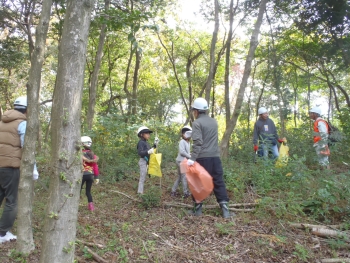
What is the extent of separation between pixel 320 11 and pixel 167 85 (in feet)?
44.9

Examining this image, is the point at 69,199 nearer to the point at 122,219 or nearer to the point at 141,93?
the point at 122,219

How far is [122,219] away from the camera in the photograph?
5703 millimetres

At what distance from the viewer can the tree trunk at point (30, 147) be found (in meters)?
3.99

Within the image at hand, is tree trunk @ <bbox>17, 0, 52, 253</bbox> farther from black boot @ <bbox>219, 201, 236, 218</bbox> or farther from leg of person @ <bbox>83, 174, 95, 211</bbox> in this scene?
black boot @ <bbox>219, 201, 236, 218</bbox>

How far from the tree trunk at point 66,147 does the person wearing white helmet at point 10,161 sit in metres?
1.96

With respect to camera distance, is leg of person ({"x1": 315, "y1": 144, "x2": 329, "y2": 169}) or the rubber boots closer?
the rubber boots

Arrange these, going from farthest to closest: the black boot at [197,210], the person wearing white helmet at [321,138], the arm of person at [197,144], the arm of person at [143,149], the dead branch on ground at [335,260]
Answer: the arm of person at [143,149]
the person wearing white helmet at [321,138]
the black boot at [197,210]
the arm of person at [197,144]
the dead branch on ground at [335,260]

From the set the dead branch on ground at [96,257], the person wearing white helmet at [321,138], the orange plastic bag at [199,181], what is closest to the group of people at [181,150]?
the person wearing white helmet at [321,138]

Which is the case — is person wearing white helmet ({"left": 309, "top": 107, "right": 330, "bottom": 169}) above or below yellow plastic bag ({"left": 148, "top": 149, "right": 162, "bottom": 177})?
above

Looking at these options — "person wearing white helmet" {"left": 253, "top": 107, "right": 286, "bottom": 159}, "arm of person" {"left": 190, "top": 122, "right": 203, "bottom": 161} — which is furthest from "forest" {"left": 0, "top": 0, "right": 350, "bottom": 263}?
"arm of person" {"left": 190, "top": 122, "right": 203, "bottom": 161}

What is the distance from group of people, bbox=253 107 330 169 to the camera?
6.56m

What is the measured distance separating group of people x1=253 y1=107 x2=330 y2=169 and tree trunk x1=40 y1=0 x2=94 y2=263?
5.33 meters

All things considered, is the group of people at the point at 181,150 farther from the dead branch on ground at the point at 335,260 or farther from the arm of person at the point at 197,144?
the dead branch on ground at the point at 335,260

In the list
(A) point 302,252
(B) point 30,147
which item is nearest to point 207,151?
(A) point 302,252
